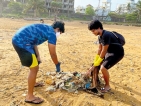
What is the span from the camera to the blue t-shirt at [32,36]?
3.60 metres

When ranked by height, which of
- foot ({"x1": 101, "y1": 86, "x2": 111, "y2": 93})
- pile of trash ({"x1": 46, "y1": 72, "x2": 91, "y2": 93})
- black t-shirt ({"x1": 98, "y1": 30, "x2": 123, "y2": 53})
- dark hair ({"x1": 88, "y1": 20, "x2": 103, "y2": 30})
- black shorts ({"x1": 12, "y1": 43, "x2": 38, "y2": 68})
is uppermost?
dark hair ({"x1": 88, "y1": 20, "x2": 103, "y2": 30})

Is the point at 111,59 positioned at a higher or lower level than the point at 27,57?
lower

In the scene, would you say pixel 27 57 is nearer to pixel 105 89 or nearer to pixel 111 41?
pixel 111 41

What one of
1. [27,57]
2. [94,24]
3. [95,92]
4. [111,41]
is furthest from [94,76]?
[27,57]

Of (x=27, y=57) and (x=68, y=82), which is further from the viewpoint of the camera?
(x=68, y=82)

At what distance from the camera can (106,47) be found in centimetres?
420

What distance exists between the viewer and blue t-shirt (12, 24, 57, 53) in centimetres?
360

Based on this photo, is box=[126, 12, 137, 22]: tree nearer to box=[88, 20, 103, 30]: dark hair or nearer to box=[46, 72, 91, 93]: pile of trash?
box=[46, 72, 91, 93]: pile of trash

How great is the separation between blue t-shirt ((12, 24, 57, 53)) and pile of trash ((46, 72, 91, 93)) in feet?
4.15

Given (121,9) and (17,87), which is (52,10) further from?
(17,87)

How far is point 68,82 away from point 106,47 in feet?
4.21

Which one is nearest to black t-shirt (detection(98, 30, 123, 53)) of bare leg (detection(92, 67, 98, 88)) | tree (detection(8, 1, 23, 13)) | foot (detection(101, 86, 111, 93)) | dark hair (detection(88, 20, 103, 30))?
dark hair (detection(88, 20, 103, 30))

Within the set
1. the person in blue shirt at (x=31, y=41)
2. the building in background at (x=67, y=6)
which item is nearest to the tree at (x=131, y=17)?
the building in background at (x=67, y=6)

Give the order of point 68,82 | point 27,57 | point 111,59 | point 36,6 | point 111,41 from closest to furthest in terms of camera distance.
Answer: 1. point 27,57
2. point 111,41
3. point 111,59
4. point 68,82
5. point 36,6
